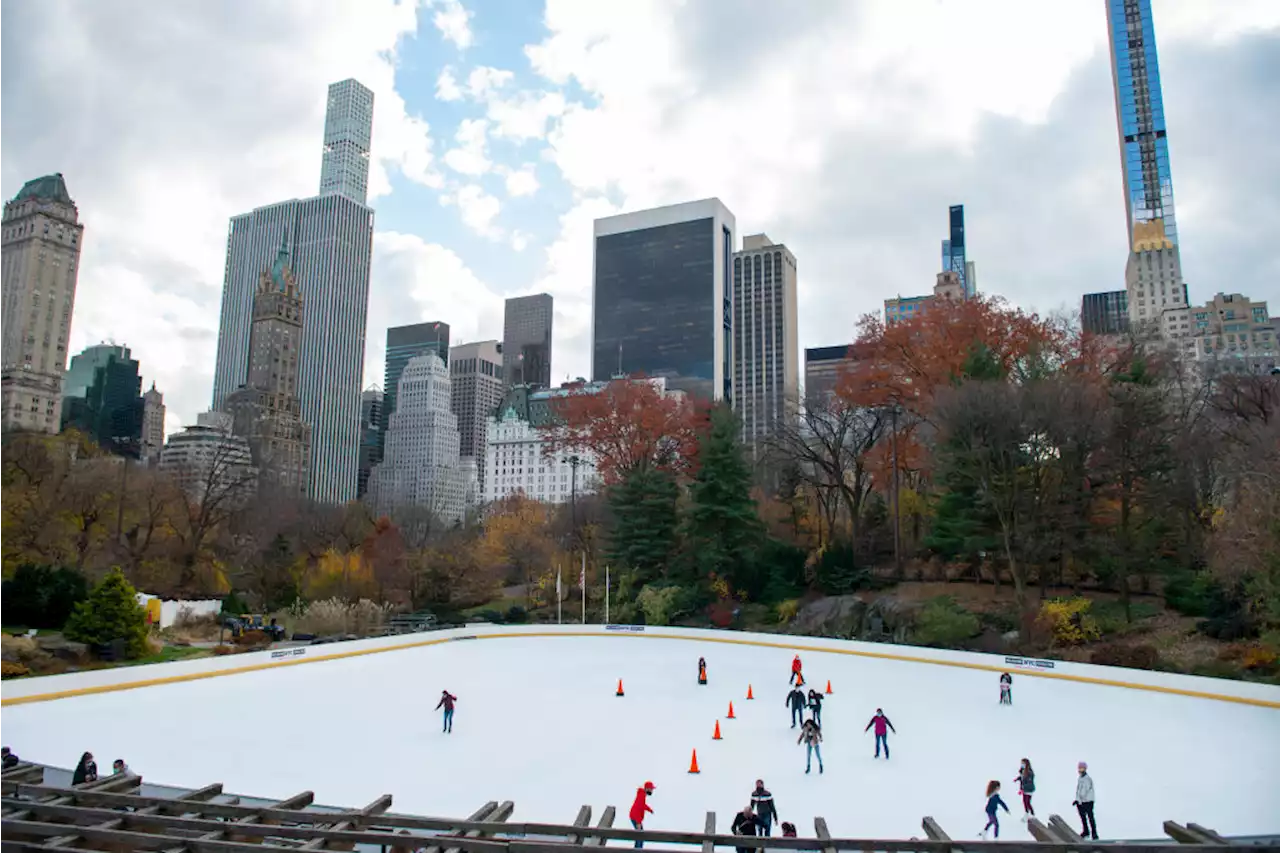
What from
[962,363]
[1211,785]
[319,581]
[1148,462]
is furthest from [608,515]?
[1211,785]

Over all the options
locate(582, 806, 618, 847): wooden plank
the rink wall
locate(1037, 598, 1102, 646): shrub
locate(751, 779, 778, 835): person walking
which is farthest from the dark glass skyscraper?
locate(582, 806, 618, 847): wooden plank

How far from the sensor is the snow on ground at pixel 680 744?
11.7 metres

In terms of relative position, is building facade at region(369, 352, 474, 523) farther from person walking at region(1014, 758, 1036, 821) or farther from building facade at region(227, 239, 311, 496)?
person walking at region(1014, 758, 1036, 821)

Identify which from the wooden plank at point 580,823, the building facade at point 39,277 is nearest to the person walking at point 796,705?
the wooden plank at point 580,823

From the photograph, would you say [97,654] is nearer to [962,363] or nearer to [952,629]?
[952,629]

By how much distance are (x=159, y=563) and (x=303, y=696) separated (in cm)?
2271

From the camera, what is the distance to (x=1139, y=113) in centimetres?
17462

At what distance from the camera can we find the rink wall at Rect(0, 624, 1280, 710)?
19.8 m

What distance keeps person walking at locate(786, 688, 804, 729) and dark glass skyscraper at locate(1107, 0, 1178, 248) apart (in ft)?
595

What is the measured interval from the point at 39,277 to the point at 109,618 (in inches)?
7490

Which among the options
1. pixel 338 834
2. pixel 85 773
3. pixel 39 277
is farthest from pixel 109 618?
pixel 39 277

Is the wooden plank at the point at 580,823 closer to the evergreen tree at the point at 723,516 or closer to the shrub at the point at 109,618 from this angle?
the shrub at the point at 109,618

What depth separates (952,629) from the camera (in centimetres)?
2947

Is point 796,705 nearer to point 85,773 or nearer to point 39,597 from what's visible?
point 85,773
